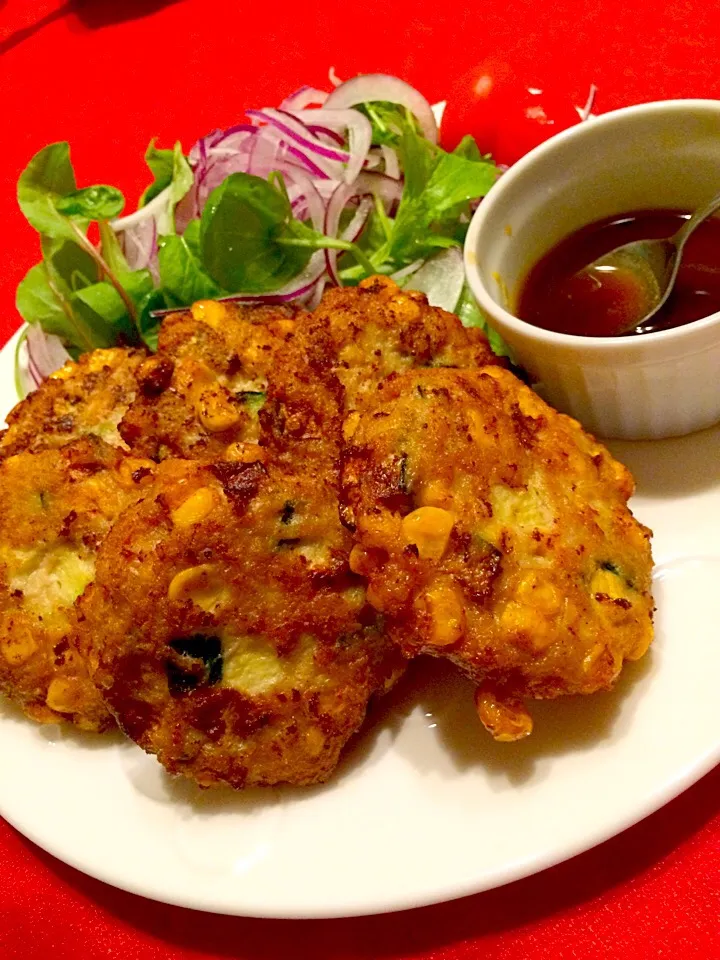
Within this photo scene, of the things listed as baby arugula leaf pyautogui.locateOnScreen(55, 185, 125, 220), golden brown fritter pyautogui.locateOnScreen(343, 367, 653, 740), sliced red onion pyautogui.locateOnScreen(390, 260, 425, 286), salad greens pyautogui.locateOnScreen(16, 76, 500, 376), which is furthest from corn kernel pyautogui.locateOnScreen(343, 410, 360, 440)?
baby arugula leaf pyautogui.locateOnScreen(55, 185, 125, 220)

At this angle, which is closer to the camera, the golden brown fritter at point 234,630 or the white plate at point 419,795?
the white plate at point 419,795

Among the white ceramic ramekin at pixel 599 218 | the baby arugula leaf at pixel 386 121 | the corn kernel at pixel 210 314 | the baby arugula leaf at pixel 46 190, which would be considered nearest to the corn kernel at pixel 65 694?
the corn kernel at pixel 210 314

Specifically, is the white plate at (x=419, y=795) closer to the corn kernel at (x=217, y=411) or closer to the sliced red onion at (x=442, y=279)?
the corn kernel at (x=217, y=411)

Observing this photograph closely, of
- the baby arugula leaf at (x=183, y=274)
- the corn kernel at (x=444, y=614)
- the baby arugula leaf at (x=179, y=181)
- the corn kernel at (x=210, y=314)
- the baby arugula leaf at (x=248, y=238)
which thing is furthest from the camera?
the baby arugula leaf at (x=179, y=181)

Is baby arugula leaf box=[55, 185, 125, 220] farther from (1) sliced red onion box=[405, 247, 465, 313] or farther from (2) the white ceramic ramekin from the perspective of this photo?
(2) the white ceramic ramekin

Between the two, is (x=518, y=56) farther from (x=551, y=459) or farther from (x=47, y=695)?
(x=47, y=695)

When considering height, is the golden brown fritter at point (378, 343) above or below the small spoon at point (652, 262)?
above

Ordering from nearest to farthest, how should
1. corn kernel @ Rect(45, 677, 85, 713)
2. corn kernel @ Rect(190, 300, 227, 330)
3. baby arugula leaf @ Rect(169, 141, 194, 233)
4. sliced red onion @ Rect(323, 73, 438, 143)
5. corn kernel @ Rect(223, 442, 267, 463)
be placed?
corn kernel @ Rect(45, 677, 85, 713)
corn kernel @ Rect(223, 442, 267, 463)
corn kernel @ Rect(190, 300, 227, 330)
baby arugula leaf @ Rect(169, 141, 194, 233)
sliced red onion @ Rect(323, 73, 438, 143)
